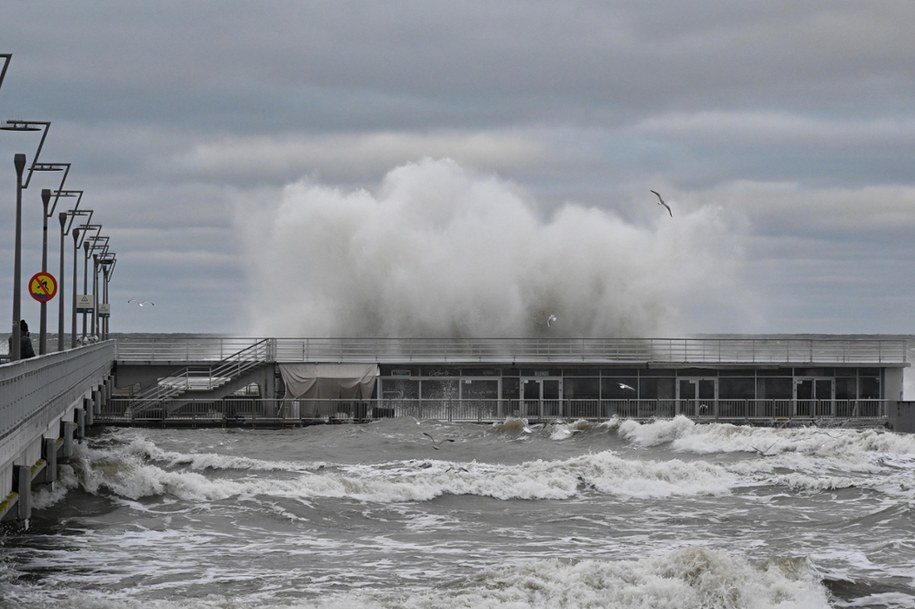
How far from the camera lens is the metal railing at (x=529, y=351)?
5591 centimetres

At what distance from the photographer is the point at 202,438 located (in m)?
48.3

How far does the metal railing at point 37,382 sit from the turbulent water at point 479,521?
2.63 metres

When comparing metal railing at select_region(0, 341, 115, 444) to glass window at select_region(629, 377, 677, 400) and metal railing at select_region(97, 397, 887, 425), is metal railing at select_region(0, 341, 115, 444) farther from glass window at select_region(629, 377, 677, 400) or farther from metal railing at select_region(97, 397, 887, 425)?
glass window at select_region(629, 377, 677, 400)

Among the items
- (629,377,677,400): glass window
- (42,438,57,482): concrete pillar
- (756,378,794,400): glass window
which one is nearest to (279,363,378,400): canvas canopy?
(629,377,677,400): glass window

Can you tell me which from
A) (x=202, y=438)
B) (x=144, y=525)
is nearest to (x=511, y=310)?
(x=202, y=438)

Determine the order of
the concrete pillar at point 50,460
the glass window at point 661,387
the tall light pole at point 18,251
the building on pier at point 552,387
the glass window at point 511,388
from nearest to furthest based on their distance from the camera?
the concrete pillar at point 50,460 → the tall light pole at point 18,251 → the building on pier at point 552,387 → the glass window at point 511,388 → the glass window at point 661,387

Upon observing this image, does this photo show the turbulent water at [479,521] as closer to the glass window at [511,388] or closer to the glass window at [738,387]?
the glass window at [511,388]

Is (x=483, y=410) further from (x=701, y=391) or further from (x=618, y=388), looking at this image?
(x=701, y=391)

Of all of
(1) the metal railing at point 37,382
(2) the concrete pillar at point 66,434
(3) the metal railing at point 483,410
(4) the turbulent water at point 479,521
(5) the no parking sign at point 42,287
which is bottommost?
(4) the turbulent water at point 479,521

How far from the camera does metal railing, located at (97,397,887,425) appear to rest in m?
52.1

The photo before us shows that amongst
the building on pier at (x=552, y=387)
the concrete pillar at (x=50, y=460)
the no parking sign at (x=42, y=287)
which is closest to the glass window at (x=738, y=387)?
the building on pier at (x=552, y=387)

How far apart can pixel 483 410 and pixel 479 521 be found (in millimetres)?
23110

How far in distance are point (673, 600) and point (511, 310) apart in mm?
51024

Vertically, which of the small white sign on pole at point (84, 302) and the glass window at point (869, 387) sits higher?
the small white sign on pole at point (84, 302)
